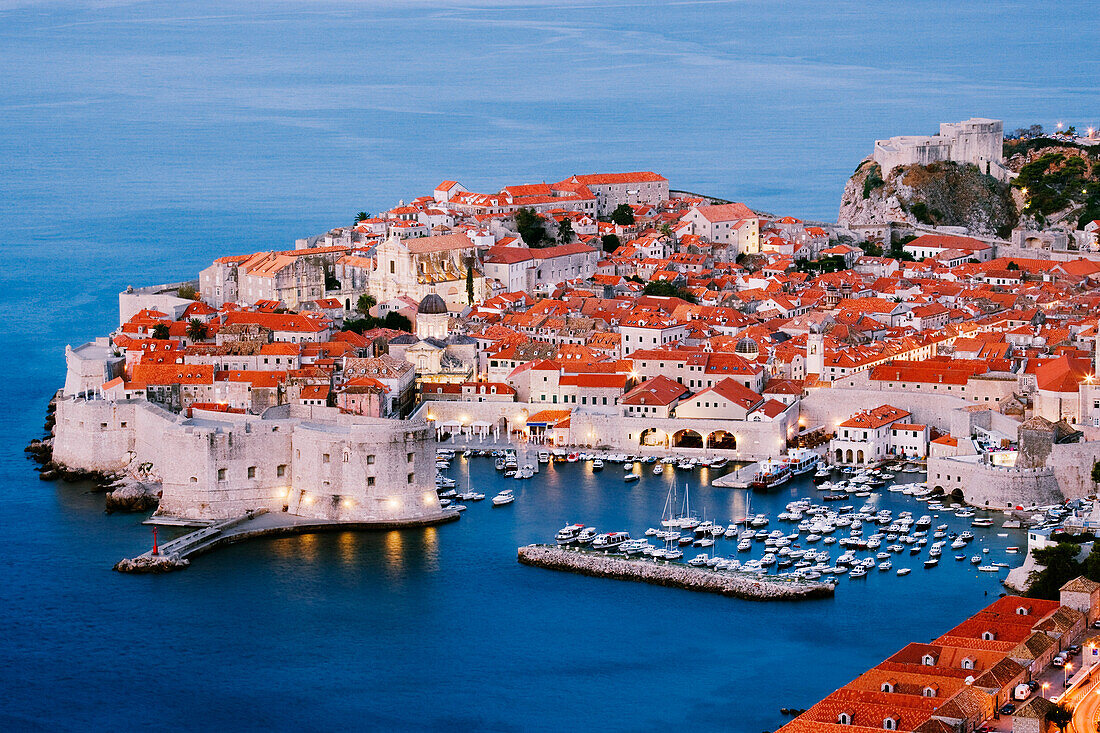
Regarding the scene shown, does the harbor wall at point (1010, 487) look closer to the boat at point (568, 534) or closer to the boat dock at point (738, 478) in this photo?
the boat dock at point (738, 478)

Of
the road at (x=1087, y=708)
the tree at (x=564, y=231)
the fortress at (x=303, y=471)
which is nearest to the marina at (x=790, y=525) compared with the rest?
the fortress at (x=303, y=471)

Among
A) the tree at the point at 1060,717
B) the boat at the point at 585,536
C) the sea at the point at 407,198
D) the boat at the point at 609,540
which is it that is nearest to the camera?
the tree at the point at 1060,717

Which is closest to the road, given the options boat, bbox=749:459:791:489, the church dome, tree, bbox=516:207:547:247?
boat, bbox=749:459:791:489

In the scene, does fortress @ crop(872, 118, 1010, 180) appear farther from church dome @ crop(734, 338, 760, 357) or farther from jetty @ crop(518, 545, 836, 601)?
jetty @ crop(518, 545, 836, 601)

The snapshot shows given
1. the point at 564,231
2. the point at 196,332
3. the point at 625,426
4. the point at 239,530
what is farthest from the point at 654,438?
the point at 564,231

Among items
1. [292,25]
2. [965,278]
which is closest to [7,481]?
[965,278]

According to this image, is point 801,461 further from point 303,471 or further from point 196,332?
point 196,332
